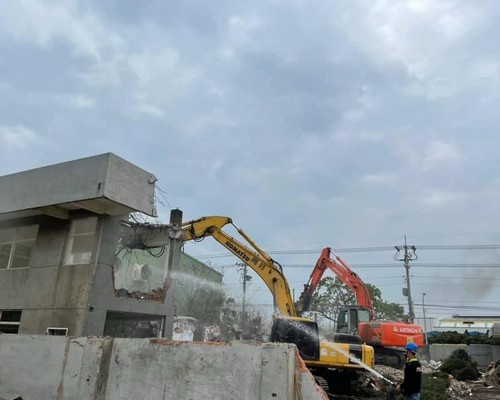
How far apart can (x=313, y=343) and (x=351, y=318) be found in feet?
26.6

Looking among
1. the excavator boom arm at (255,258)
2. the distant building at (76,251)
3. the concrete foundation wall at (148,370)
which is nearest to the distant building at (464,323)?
the excavator boom arm at (255,258)

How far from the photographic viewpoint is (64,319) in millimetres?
12031

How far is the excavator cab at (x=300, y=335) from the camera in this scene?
13.4 metres

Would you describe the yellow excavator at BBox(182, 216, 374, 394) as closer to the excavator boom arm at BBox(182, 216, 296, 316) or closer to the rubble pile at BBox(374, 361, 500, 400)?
the excavator boom arm at BBox(182, 216, 296, 316)

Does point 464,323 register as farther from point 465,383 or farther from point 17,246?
point 17,246

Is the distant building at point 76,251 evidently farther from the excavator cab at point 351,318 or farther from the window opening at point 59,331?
the excavator cab at point 351,318

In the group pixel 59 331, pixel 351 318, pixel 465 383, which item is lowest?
pixel 465 383

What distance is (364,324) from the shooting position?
69.5 ft

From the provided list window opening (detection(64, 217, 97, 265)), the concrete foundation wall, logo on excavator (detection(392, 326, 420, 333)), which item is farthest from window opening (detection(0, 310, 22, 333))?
logo on excavator (detection(392, 326, 420, 333))

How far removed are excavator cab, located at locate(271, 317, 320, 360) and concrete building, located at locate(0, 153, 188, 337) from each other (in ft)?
12.5

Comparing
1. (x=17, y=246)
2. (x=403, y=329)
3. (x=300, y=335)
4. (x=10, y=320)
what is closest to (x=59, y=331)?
(x=10, y=320)

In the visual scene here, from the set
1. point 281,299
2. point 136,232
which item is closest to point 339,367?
point 281,299

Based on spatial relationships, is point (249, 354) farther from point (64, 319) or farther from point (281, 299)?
point (281, 299)

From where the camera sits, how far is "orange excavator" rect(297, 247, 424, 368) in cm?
2052
